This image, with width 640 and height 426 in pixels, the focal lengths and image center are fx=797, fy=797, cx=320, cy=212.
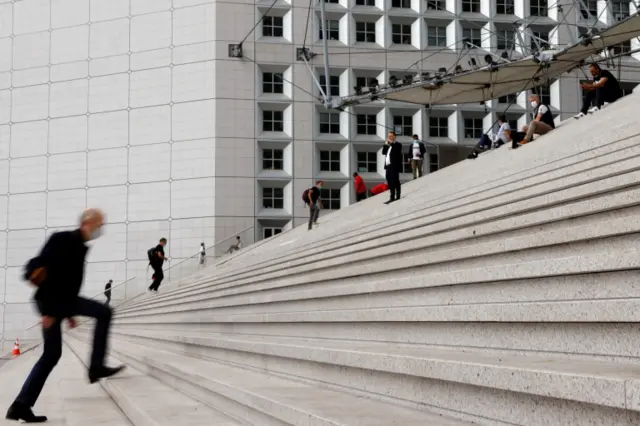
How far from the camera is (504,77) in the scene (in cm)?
2289

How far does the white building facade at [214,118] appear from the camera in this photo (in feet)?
93.1

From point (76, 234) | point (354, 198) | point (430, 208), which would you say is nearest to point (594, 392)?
point (76, 234)

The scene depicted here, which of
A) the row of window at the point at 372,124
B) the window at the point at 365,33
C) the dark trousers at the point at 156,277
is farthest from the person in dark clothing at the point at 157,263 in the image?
the window at the point at 365,33

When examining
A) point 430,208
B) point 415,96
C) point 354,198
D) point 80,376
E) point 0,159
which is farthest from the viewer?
point 0,159

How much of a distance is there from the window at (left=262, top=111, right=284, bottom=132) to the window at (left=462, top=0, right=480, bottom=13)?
805 cm

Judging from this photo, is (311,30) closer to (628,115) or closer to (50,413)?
(628,115)

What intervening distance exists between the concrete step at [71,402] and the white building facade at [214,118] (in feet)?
63.2

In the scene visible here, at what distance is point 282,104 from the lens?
28812mm

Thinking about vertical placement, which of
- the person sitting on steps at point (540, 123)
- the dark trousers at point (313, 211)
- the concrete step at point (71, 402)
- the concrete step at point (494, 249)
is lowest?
the concrete step at point (71, 402)

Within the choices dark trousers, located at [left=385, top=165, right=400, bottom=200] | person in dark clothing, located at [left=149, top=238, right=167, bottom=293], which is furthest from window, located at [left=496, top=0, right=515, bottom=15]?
dark trousers, located at [left=385, top=165, right=400, bottom=200]

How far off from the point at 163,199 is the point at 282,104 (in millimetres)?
5476

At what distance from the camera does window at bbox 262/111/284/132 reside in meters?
28.8

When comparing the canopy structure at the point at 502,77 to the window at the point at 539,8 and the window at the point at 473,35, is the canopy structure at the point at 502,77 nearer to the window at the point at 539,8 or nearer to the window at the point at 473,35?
the window at the point at 473,35

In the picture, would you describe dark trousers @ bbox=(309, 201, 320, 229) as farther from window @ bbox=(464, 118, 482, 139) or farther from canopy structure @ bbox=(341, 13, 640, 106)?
window @ bbox=(464, 118, 482, 139)
